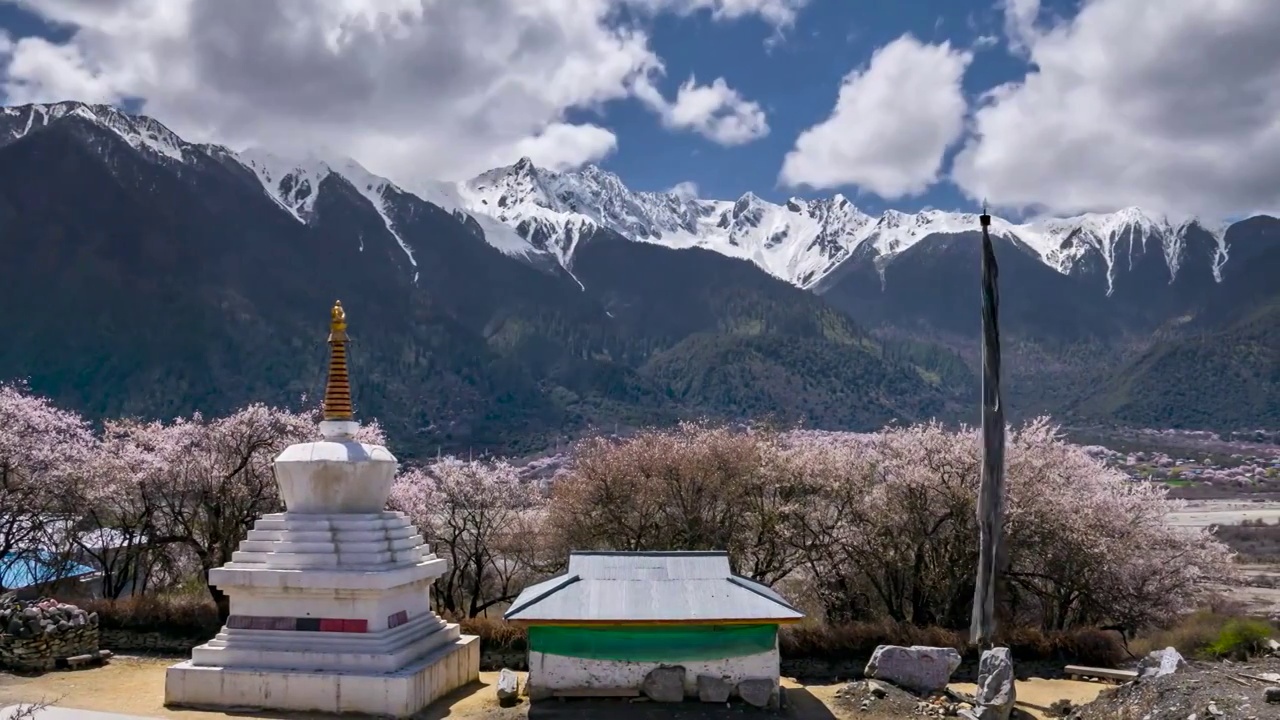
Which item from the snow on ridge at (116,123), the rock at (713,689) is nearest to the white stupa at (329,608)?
the rock at (713,689)

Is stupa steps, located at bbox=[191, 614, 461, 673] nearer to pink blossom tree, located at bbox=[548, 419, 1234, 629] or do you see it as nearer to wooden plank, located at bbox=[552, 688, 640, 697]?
wooden plank, located at bbox=[552, 688, 640, 697]

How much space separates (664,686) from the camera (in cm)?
1566

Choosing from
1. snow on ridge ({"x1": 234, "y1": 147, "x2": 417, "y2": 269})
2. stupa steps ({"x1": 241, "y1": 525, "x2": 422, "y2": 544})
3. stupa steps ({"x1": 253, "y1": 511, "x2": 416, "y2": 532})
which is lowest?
stupa steps ({"x1": 241, "y1": 525, "x2": 422, "y2": 544})

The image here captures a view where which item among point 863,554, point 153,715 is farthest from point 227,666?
point 863,554

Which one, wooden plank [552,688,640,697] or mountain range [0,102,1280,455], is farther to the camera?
mountain range [0,102,1280,455]

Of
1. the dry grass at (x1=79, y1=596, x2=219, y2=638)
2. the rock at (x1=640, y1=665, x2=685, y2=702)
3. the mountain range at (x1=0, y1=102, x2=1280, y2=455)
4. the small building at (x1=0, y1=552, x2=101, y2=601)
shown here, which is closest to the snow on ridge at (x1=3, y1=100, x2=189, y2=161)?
the mountain range at (x1=0, y1=102, x2=1280, y2=455)

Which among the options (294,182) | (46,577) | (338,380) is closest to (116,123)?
(294,182)

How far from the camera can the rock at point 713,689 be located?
1569cm

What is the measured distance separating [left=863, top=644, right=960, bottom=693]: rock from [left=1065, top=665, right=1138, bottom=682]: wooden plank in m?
3.37

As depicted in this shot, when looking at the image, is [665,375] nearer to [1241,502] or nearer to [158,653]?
[1241,502]

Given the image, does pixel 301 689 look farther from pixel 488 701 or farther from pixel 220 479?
pixel 220 479

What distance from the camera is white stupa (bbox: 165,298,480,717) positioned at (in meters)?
15.6

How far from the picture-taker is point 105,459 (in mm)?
26016

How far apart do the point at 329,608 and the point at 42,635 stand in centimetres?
665
